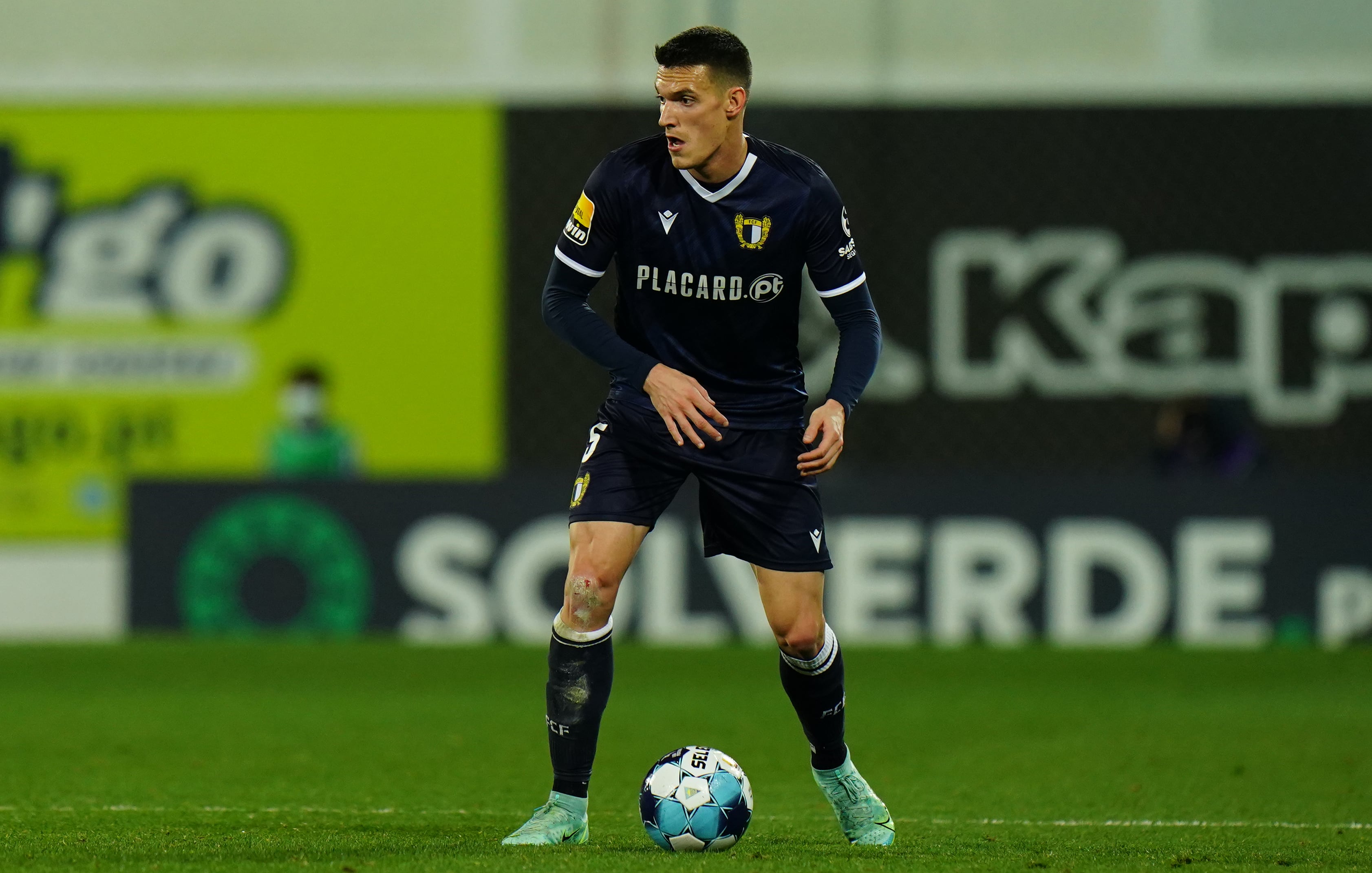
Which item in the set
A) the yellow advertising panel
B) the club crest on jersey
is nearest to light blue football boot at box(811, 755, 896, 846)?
the club crest on jersey

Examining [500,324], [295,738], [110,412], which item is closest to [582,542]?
[295,738]

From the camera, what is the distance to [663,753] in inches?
299

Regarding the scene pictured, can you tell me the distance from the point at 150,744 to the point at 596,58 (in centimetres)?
792

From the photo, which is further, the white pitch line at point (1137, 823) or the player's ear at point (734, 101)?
the white pitch line at point (1137, 823)

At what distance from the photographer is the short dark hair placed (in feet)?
16.4

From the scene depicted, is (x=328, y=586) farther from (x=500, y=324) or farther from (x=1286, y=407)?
(x=1286, y=407)

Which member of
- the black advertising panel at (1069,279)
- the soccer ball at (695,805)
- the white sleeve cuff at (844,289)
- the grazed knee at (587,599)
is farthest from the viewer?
the black advertising panel at (1069,279)

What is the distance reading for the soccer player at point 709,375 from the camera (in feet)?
16.5

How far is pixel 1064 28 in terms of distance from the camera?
566 inches

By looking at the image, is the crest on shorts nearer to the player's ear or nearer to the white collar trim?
the white collar trim

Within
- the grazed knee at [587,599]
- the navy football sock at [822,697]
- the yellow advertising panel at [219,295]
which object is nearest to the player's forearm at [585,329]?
the grazed knee at [587,599]

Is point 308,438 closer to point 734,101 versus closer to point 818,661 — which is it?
point 818,661

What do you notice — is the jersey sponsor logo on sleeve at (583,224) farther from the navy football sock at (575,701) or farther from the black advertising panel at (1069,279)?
the black advertising panel at (1069,279)

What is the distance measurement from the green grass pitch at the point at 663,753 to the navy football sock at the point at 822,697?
0.79ft
